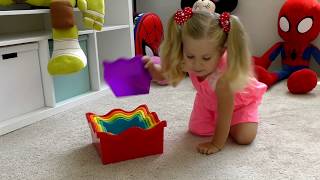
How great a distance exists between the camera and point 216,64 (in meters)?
0.86

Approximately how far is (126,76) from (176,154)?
0.24m

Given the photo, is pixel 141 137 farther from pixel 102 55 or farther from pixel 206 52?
pixel 102 55

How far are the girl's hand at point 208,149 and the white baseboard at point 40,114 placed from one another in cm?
57

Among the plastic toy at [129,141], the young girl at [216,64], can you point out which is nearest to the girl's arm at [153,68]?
the young girl at [216,64]

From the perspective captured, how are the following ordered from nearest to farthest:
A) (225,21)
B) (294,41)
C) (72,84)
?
(225,21), (72,84), (294,41)

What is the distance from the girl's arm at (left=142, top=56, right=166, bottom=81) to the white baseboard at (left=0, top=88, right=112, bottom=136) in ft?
1.60

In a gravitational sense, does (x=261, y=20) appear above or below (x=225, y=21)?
below

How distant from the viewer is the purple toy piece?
0.85 meters

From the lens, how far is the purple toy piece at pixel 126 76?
2.79ft

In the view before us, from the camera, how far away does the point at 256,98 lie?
3.31 feet

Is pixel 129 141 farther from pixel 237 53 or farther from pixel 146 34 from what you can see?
pixel 146 34

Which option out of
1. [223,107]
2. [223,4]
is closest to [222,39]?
[223,107]

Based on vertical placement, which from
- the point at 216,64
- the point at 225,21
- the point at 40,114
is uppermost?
the point at 225,21

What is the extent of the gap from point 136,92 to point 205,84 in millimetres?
194
